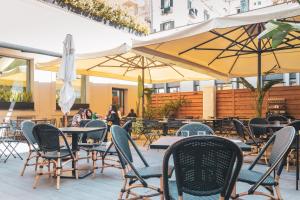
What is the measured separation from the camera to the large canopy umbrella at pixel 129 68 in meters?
9.51

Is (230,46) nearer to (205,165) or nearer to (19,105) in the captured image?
(205,165)

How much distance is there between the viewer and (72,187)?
476 centimetres

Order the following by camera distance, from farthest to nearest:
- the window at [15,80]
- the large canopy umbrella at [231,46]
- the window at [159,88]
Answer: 1. the window at [159,88]
2. the window at [15,80]
3. the large canopy umbrella at [231,46]

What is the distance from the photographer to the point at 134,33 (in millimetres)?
15516

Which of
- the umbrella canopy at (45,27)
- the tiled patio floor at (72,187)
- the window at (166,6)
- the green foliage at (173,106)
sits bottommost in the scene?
the tiled patio floor at (72,187)

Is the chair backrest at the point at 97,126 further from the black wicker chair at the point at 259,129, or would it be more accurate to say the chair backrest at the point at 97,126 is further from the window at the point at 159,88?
the window at the point at 159,88

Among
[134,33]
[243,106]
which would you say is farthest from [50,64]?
[243,106]

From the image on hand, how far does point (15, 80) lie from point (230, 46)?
8214 millimetres

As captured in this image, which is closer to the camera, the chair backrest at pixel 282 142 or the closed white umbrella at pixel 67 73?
the chair backrest at pixel 282 142

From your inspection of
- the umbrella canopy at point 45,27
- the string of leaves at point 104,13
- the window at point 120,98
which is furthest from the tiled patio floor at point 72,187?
the window at point 120,98

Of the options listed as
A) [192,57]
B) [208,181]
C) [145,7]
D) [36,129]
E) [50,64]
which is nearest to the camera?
[208,181]

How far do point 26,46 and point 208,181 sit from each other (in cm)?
1065

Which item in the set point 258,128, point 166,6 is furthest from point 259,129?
point 166,6

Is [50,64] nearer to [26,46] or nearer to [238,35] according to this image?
[26,46]
